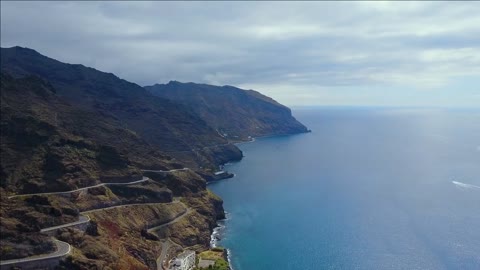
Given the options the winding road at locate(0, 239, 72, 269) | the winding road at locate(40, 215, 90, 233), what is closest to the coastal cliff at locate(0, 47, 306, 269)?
the winding road at locate(40, 215, 90, 233)

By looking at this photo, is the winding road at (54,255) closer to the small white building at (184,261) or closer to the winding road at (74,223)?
the winding road at (74,223)

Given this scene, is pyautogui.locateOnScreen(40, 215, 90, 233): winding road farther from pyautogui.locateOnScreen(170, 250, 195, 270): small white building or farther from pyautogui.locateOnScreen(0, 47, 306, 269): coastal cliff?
pyautogui.locateOnScreen(170, 250, 195, 270): small white building

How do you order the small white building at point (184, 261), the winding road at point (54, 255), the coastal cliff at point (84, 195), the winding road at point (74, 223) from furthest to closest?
1. the small white building at point (184, 261)
2. the winding road at point (74, 223)
3. the coastal cliff at point (84, 195)
4. the winding road at point (54, 255)

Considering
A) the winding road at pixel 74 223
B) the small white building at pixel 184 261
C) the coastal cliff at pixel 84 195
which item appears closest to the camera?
the coastal cliff at pixel 84 195

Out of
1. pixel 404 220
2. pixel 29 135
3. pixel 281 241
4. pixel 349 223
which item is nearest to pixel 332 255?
pixel 281 241

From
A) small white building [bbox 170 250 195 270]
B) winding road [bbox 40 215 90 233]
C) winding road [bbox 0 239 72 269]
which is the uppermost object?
winding road [bbox 40 215 90 233]

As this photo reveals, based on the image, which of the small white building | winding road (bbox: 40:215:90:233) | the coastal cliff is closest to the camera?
the coastal cliff

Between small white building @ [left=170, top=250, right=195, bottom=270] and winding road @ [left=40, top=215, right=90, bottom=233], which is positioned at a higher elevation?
winding road @ [left=40, top=215, right=90, bottom=233]

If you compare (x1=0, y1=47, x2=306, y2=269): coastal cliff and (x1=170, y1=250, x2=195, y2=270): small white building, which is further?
(x1=170, y1=250, x2=195, y2=270): small white building

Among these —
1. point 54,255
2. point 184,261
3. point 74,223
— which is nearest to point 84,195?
point 74,223

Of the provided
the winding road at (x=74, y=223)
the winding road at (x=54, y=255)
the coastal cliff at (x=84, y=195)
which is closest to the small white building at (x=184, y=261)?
the coastal cliff at (x=84, y=195)
